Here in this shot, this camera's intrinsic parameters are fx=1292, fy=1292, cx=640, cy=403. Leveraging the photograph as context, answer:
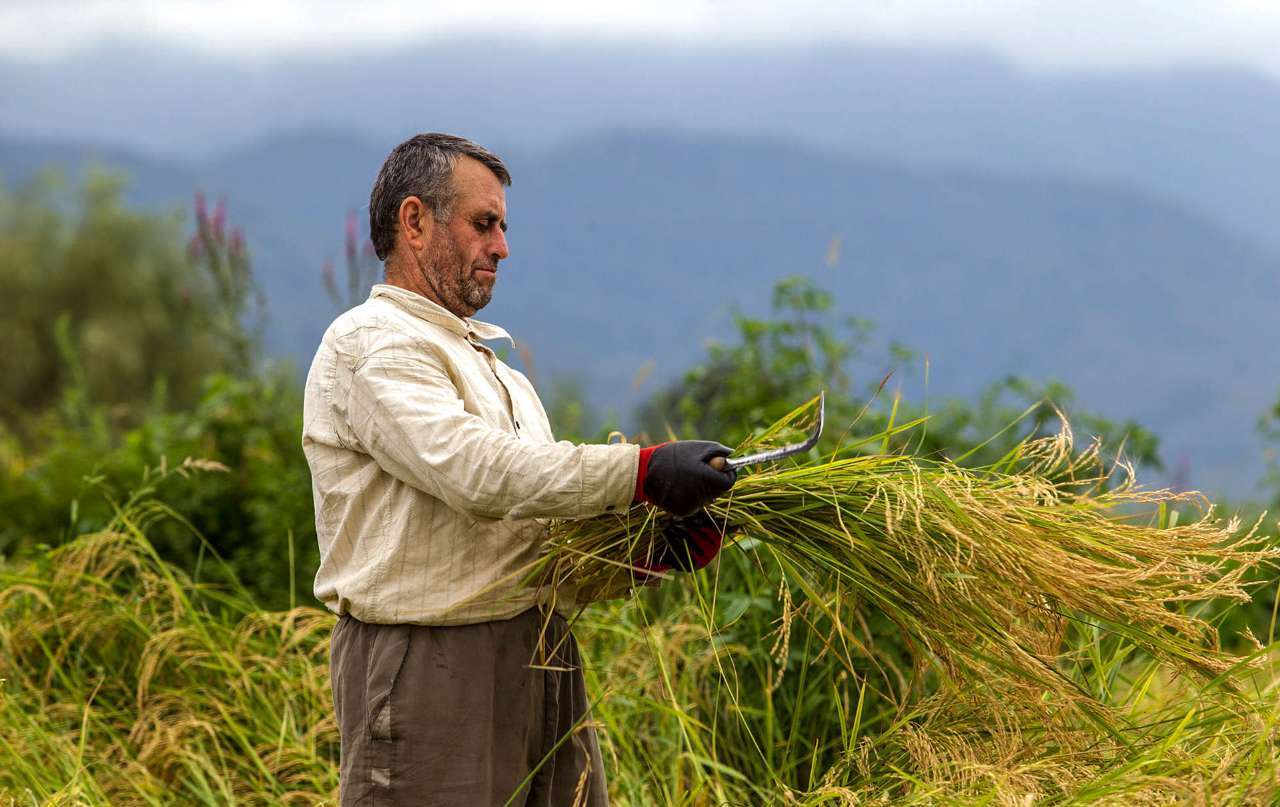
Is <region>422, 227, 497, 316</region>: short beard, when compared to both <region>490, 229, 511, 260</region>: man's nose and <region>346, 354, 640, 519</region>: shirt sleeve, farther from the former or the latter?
<region>346, 354, 640, 519</region>: shirt sleeve

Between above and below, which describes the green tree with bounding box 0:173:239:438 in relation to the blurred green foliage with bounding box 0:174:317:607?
below

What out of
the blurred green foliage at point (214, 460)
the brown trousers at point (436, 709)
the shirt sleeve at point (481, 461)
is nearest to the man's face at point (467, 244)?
the shirt sleeve at point (481, 461)

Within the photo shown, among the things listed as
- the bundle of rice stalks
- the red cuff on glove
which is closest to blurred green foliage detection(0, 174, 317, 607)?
the bundle of rice stalks

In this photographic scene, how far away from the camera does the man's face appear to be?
2.38m

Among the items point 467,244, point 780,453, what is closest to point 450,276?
point 467,244

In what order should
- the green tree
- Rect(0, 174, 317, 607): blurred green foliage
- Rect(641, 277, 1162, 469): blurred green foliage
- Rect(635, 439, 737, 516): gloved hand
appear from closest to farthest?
Rect(635, 439, 737, 516): gloved hand, Rect(0, 174, 317, 607): blurred green foliage, Rect(641, 277, 1162, 469): blurred green foliage, the green tree

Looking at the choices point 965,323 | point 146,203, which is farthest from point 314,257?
point 146,203

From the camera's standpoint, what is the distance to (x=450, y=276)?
7.90 ft

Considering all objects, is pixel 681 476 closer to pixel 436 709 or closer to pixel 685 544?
pixel 685 544

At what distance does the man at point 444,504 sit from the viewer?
205 cm

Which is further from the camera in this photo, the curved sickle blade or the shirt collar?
the shirt collar

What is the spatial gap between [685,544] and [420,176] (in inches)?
33.0

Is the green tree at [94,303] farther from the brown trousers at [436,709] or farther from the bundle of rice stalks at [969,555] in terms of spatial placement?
the bundle of rice stalks at [969,555]

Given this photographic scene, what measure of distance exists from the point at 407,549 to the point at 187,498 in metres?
3.35
